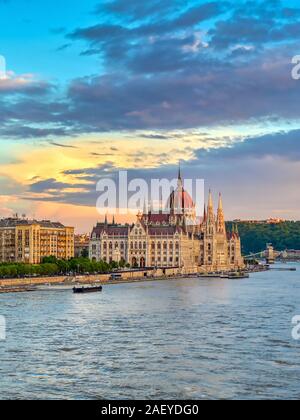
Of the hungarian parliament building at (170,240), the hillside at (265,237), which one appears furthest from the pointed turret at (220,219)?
the hillside at (265,237)

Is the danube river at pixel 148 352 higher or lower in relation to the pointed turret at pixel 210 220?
lower

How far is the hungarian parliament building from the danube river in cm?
5989

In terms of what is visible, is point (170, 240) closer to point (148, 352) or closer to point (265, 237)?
point (148, 352)

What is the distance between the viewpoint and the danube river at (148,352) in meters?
20.4

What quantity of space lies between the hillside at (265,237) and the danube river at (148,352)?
488ft

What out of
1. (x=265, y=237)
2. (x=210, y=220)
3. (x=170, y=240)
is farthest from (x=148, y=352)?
(x=265, y=237)

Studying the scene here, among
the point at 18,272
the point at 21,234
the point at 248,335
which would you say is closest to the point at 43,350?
the point at 248,335

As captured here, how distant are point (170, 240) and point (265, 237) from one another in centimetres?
9230

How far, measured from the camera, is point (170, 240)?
340 feet

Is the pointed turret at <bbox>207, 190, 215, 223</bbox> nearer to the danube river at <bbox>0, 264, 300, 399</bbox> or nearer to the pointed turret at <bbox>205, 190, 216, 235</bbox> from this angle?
the pointed turret at <bbox>205, 190, 216, 235</bbox>

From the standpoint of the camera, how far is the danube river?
67.1 ft

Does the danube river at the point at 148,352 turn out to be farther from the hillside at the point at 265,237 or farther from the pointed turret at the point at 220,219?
the hillside at the point at 265,237

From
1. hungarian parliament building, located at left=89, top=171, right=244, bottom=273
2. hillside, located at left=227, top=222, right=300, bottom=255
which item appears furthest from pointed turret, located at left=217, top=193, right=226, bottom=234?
hillside, located at left=227, top=222, right=300, bottom=255
